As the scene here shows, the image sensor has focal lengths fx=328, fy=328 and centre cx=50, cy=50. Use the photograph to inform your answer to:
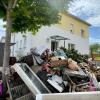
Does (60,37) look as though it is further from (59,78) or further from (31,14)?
(59,78)

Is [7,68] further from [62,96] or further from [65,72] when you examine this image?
[62,96]

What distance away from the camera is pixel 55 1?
42.9 feet

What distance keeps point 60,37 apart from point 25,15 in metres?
17.7

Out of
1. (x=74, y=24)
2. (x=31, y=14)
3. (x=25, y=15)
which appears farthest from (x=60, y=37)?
(x=25, y=15)

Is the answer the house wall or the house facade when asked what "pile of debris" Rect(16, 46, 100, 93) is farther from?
the house wall

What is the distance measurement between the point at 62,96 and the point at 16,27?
352 inches

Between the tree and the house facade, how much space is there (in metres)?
9.92

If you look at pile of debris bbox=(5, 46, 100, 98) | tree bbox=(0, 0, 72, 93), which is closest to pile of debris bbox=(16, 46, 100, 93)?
pile of debris bbox=(5, 46, 100, 98)

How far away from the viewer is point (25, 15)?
13.8 metres

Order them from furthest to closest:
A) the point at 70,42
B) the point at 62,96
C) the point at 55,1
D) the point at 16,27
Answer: the point at 70,42, the point at 16,27, the point at 55,1, the point at 62,96

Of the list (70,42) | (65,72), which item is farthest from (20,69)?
(70,42)

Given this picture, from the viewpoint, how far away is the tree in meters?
12.4

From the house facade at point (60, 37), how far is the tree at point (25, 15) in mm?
9922

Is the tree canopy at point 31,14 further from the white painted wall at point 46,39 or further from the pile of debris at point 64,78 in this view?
the white painted wall at point 46,39
